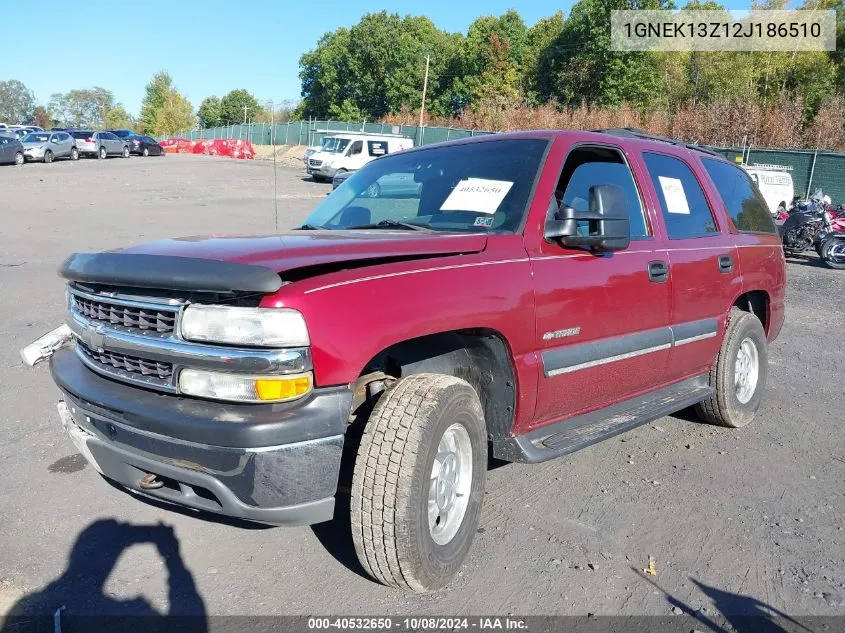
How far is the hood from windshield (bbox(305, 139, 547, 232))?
281 mm

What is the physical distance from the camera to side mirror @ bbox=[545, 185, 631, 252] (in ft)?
11.2

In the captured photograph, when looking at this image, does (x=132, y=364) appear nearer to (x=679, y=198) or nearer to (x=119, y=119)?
(x=679, y=198)

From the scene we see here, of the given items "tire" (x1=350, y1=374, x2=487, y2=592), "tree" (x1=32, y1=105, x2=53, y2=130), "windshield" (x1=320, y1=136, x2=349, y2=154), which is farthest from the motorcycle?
"tree" (x1=32, y1=105, x2=53, y2=130)

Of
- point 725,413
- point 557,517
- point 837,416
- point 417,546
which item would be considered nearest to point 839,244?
point 837,416

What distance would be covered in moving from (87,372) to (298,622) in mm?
1395

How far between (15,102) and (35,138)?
139 meters

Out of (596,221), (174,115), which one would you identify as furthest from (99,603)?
(174,115)

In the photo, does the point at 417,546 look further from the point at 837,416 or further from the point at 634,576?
the point at 837,416

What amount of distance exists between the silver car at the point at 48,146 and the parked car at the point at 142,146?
523cm

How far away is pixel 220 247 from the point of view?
2957mm

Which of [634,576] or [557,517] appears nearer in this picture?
[634,576]

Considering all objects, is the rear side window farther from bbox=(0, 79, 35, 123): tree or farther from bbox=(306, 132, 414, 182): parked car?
bbox=(0, 79, 35, 123): tree

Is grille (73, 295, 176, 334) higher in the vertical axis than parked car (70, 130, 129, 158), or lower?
lower

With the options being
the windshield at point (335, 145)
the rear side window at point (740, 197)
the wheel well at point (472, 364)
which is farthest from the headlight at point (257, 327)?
the windshield at point (335, 145)
